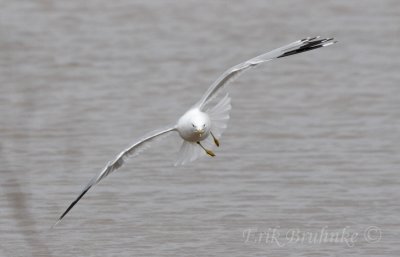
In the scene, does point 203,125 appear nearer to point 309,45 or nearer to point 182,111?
point 309,45

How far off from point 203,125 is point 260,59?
0.60m

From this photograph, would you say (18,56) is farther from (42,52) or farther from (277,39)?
(277,39)

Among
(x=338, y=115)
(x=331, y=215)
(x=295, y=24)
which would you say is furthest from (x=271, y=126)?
(x=295, y=24)

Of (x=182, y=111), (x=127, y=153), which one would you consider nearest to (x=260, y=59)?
(x=127, y=153)

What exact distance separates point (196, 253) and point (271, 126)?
3846 mm

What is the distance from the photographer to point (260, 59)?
9531 millimetres

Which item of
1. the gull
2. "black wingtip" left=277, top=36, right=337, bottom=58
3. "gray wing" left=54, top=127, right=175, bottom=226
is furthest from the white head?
"black wingtip" left=277, top=36, right=337, bottom=58

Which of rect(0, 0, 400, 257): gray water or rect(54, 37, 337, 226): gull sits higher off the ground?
rect(54, 37, 337, 226): gull

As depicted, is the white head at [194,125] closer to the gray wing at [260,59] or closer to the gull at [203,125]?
A: the gull at [203,125]

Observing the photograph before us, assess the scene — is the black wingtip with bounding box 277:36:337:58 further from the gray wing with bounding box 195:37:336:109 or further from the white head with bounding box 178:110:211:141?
the white head with bounding box 178:110:211:141

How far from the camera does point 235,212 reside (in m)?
10.6

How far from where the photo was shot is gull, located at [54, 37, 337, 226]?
30.8 ft

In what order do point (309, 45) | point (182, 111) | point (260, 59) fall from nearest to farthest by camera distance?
point (260, 59) < point (309, 45) < point (182, 111)

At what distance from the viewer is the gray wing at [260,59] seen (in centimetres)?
947
